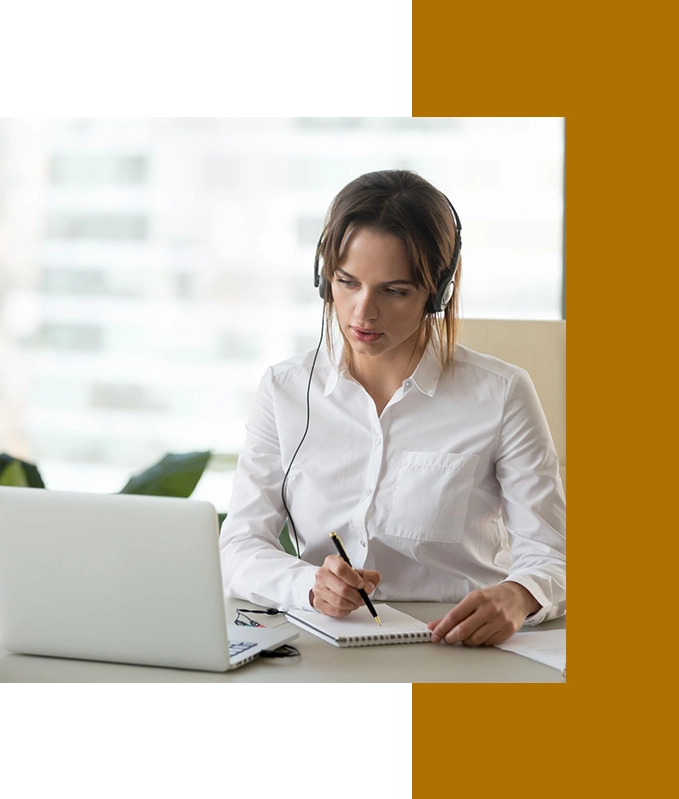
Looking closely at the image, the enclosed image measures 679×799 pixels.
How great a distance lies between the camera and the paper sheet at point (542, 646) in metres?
0.99

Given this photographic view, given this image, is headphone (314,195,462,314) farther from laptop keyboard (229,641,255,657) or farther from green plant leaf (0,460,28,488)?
green plant leaf (0,460,28,488)

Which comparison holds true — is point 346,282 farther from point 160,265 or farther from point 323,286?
point 160,265

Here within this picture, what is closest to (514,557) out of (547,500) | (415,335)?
(547,500)

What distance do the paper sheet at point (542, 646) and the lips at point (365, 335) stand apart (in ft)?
1.75

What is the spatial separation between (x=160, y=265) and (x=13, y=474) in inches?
51.0

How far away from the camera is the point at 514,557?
4.56ft

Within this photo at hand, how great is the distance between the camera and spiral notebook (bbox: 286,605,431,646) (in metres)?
1.05

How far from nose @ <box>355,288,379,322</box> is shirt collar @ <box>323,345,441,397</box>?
0.16 m

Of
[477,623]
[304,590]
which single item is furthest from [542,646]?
[304,590]

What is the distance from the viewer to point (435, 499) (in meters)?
1.45

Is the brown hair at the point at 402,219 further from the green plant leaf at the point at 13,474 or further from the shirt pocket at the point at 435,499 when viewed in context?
the green plant leaf at the point at 13,474

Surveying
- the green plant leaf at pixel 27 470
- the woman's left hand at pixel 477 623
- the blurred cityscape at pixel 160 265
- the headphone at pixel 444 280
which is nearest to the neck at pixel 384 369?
the headphone at pixel 444 280
